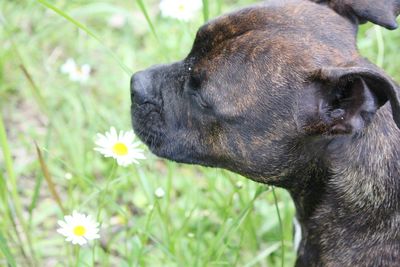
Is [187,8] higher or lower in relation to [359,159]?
higher

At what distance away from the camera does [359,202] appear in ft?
11.0

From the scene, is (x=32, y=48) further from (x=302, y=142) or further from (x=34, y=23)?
(x=302, y=142)

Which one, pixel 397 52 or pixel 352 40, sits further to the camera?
pixel 397 52

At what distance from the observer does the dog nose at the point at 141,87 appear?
3.66 m

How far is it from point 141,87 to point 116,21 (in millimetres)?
2753

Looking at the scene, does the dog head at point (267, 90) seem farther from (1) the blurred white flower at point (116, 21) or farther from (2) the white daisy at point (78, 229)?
(1) the blurred white flower at point (116, 21)

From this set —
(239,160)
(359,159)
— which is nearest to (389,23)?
(359,159)

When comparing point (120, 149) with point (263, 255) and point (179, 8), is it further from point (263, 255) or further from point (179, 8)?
point (179, 8)

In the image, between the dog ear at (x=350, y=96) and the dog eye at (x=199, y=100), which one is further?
the dog eye at (x=199, y=100)

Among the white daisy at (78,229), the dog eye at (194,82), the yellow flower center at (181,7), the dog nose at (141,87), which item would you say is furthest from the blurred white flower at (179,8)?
the white daisy at (78,229)

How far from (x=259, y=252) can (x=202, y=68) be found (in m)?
1.41

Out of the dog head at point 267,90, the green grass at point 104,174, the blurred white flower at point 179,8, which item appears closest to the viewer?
the dog head at point 267,90

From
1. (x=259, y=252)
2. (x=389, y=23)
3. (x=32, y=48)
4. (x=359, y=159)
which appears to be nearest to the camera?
(x=359, y=159)

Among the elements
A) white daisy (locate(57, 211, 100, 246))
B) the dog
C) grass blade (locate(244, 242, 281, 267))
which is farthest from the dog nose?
grass blade (locate(244, 242, 281, 267))
